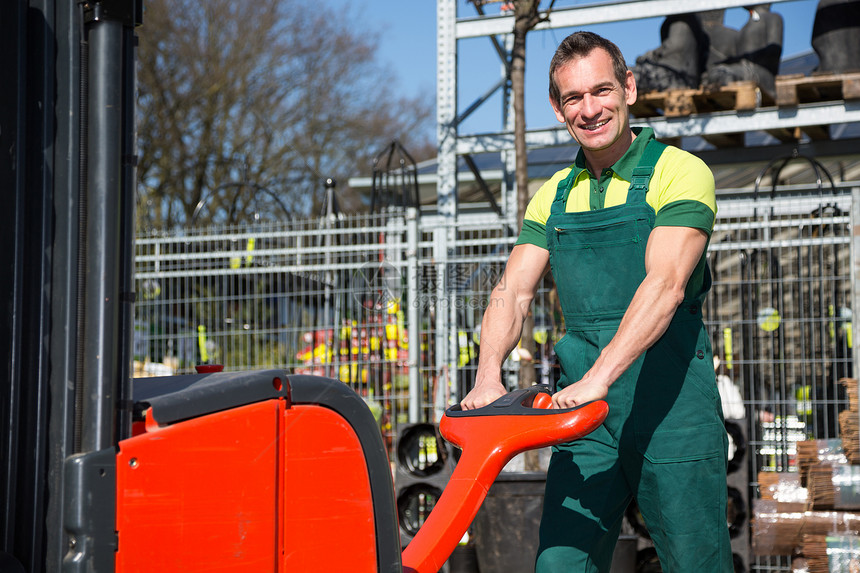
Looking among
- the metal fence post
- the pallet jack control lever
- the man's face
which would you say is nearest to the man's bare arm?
the pallet jack control lever

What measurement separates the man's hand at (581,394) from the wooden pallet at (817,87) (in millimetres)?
5712

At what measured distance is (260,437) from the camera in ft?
5.83

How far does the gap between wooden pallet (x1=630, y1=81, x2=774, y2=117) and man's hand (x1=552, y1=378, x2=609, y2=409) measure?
541 cm

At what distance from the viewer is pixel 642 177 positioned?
264 centimetres

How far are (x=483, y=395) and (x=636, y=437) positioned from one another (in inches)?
18.5

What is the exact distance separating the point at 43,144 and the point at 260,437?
69cm

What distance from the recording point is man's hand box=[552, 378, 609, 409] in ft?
7.24

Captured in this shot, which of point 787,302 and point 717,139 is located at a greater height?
point 717,139

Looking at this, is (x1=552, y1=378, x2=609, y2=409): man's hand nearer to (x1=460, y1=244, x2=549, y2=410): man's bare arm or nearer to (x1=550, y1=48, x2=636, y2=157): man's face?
(x1=460, y1=244, x2=549, y2=410): man's bare arm

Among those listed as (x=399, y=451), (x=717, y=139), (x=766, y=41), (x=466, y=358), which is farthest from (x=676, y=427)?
(x=717, y=139)

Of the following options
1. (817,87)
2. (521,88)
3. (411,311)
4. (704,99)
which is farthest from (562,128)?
(411,311)

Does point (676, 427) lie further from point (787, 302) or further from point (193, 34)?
point (193, 34)

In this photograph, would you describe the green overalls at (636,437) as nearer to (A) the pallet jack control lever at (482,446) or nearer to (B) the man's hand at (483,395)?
(B) the man's hand at (483,395)

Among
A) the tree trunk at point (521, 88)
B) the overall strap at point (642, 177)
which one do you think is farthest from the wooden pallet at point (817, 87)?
the overall strap at point (642, 177)
